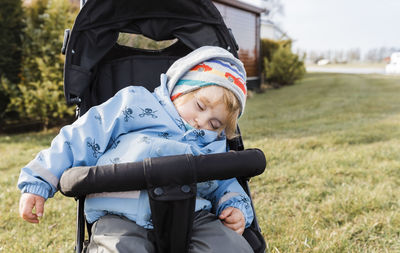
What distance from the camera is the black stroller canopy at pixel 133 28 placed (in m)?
1.95

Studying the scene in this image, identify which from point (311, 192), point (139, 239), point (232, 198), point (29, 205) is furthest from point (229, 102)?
point (311, 192)

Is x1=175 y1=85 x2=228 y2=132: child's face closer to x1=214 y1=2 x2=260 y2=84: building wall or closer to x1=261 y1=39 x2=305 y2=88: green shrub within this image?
x1=214 y1=2 x2=260 y2=84: building wall

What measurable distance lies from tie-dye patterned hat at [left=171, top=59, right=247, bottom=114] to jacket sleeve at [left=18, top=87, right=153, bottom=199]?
8.3 inches

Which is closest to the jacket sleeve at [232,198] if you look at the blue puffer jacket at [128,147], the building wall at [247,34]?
the blue puffer jacket at [128,147]

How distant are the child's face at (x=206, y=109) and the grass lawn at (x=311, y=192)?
0.97 metres

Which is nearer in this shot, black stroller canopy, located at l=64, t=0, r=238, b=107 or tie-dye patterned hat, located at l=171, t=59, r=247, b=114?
tie-dye patterned hat, located at l=171, t=59, r=247, b=114

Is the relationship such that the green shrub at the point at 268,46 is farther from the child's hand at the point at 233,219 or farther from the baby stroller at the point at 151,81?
the child's hand at the point at 233,219

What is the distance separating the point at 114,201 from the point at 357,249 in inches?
62.4

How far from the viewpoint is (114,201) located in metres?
1.46

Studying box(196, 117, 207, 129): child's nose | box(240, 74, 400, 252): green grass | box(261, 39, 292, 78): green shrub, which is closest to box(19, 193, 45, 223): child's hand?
box(196, 117, 207, 129): child's nose

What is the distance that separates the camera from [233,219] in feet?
5.33

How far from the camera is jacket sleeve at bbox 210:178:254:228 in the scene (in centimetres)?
169

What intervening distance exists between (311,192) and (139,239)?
6.66 ft

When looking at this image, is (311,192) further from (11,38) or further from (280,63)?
(280,63)
